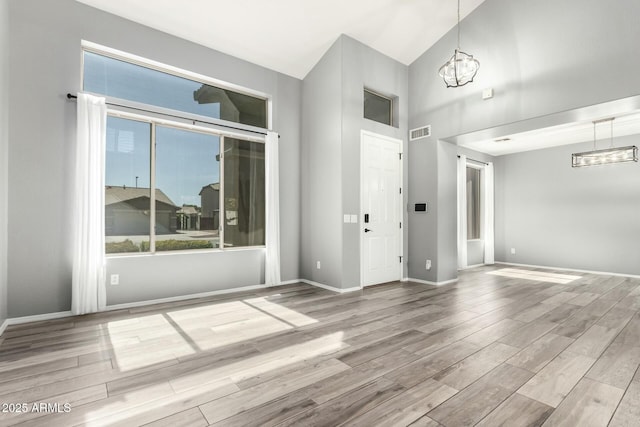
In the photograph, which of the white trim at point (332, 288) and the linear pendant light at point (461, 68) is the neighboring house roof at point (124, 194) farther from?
the linear pendant light at point (461, 68)

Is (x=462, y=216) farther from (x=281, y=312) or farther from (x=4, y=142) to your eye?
(x=4, y=142)

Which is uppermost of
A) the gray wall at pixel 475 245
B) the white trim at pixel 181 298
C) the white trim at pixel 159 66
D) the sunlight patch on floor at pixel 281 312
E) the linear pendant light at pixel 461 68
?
the white trim at pixel 159 66

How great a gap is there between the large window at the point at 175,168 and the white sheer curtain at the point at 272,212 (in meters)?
0.23

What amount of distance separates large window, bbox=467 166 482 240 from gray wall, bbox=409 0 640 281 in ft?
7.92

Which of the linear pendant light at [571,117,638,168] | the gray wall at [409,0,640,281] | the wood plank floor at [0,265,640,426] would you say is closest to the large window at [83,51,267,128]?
the wood plank floor at [0,265,640,426]

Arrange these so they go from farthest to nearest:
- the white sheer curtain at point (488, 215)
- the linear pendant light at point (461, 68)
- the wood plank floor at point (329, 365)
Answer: the white sheer curtain at point (488, 215), the linear pendant light at point (461, 68), the wood plank floor at point (329, 365)

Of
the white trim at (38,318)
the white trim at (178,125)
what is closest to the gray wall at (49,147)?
the white trim at (38,318)

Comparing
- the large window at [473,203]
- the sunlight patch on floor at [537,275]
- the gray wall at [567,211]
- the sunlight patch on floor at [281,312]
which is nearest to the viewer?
the sunlight patch on floor at [281,312]

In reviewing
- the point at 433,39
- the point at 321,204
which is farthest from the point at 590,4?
the point at 321,204

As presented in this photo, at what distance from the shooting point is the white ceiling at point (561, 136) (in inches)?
210

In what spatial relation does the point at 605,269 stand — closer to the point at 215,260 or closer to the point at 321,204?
the point at 321,204

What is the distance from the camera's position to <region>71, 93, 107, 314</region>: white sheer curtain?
3404 mm

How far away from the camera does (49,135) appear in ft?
11.0

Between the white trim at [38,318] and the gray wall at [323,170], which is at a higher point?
the gray wall at [323,170]
